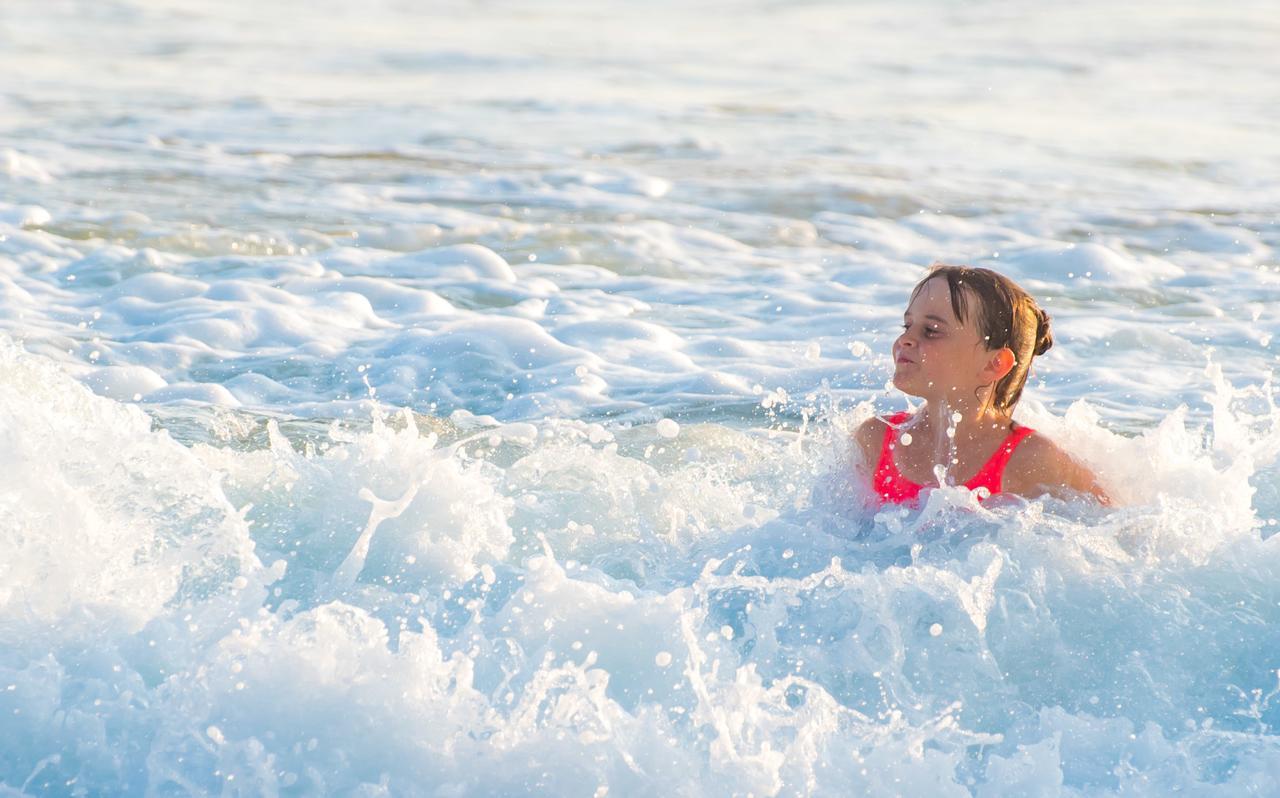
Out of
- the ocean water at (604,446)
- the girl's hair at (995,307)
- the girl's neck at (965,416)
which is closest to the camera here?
the ocean water at (604,446)

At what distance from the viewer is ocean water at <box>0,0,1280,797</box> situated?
3.42m

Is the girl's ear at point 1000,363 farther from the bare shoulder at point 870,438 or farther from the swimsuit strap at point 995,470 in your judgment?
the bare shoulder at point 870,438

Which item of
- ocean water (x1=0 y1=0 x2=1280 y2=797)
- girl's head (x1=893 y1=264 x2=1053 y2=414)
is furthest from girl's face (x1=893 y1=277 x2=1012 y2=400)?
ocean water (x1=0 y1=0 x2=1280 y2=797)

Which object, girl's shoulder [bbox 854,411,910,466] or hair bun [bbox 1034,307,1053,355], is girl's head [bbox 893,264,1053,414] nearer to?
hair bun [bbox 1034,307,1053,355]

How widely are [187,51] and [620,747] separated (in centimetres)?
1381

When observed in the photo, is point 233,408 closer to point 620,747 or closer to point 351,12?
point 620,747

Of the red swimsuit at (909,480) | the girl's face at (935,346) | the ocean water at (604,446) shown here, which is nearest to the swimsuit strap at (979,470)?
the red swimsuit at (909,480)

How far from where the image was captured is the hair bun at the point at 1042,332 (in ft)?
16.0

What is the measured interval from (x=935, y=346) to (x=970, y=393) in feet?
0.74

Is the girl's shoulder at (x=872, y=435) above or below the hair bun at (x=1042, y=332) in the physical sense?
below

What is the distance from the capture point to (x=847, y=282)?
847 centimetres

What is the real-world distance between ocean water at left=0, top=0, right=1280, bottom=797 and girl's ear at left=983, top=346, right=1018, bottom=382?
0.42 metres

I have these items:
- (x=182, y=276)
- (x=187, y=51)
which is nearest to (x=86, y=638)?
(x=182, y=276)

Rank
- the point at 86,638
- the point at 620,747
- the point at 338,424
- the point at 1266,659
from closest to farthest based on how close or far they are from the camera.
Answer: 1. the point at 620,747
2. the point at 86,638
3. the point at 1266,659
4. the point at 338,424
